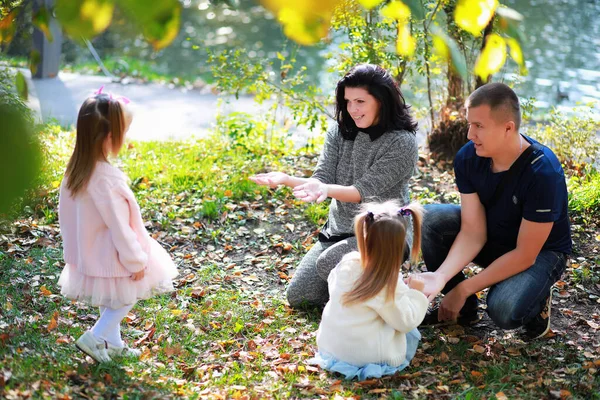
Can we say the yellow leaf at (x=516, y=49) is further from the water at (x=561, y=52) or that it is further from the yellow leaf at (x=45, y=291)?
the water at (x=561, y=52)

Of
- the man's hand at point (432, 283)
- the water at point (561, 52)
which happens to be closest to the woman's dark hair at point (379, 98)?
the man's hand at point (432, 283)

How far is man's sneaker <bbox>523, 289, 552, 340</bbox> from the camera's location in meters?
3.32

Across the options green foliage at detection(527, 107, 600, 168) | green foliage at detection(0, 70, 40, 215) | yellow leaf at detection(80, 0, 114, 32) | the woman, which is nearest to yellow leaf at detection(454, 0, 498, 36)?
yellow leaf at detection(80, 0, 114, 32)

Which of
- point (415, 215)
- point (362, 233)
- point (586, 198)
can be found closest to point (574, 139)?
point (586, 198)

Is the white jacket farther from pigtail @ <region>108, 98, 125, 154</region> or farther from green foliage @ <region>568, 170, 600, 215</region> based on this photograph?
green foliage @ <region>568, 170, 600, 215</region>

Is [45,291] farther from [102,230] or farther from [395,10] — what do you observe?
[395,10]

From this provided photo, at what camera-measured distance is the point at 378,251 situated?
113 inches

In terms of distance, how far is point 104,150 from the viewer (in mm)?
2820

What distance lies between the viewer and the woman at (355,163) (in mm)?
3484

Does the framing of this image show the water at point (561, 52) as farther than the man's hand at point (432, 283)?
Yes

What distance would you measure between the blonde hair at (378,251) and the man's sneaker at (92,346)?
40.3 inches

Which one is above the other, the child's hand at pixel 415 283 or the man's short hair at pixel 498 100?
the man's short hair at pixel 498 100

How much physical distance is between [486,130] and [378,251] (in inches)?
31.2

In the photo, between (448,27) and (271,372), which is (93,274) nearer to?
(271,372)
